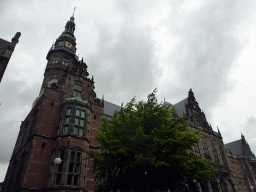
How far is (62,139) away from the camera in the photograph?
1988 centimetres

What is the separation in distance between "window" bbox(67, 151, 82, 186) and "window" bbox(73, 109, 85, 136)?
252 cm

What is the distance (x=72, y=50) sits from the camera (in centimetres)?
3644

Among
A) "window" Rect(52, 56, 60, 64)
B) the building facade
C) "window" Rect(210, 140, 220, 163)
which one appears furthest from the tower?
"window" Rect(210, 140, 220, 163)

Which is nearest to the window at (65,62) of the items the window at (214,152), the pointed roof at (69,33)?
the pointed roof at (69,33)

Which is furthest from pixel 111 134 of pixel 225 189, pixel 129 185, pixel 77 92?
pixel 225 189

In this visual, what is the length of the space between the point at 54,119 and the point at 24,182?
7.32 meters

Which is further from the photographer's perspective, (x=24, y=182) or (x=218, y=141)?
(x=218, y=141)

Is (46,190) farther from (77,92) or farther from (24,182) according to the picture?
(77,92)

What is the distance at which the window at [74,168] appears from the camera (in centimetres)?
1806

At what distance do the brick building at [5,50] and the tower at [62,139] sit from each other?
5.20 m

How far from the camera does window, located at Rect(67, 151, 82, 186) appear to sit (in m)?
18.1

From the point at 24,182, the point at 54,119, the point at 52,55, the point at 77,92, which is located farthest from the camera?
the point at 52,55

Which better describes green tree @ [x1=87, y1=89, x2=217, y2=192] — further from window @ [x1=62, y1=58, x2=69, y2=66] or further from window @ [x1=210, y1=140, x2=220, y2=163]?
window @ [x1=210, y1=140, x2=220, y2=163]

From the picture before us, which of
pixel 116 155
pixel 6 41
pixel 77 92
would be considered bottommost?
pixel 116 155
